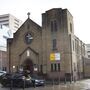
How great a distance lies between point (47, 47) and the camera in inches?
2036

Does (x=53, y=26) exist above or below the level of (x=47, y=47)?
above

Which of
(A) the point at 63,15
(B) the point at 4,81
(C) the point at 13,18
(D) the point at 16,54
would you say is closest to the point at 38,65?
(D) the point at 16,54

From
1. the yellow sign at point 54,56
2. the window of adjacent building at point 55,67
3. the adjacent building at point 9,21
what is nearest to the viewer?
the window of adjacent building at point 55,67

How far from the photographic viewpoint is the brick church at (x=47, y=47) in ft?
164

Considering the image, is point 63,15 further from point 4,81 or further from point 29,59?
point 4,81

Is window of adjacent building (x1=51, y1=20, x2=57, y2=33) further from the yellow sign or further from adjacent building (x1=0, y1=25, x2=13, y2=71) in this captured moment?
adjacent building (x1=0, y1=25, x2=13, y2=71)

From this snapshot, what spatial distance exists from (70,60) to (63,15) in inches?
340

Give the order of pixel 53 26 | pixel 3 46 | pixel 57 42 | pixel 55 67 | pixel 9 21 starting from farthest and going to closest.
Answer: pixel 9 21 → pixel 3 46 → pixel 53 26 → pixel 57 42 → pixel 55 67

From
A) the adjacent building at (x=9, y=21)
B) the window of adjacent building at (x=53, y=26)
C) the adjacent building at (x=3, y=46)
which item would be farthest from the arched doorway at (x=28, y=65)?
the adjacent building at (x=9, y=21)

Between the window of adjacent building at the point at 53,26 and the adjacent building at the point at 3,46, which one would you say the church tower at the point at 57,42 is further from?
the adjacent building at the point at 3,46

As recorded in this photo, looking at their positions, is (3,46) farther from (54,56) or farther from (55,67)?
(55,67)

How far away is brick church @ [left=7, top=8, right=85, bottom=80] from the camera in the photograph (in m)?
50.0

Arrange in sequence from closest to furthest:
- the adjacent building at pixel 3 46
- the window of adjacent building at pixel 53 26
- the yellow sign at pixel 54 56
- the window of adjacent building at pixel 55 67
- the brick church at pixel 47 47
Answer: the window of adjacent building at pixel 55 67 → the brick church at pixel 47 47 → the yellow sign at pixel 54 56 → the window of adjacent building at pixel 53 26 → the adjacent building at pixel 3 46

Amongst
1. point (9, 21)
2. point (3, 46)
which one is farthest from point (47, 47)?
point (9, 21)
